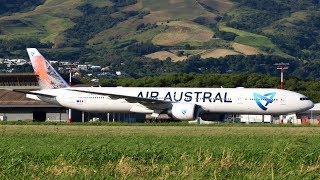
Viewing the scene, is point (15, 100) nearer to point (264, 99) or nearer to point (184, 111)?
point (184, 111)

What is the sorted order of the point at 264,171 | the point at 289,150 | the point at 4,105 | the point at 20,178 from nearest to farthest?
the point at 20,178, the point at 264,171, the point at 289,150, the point at 4,105

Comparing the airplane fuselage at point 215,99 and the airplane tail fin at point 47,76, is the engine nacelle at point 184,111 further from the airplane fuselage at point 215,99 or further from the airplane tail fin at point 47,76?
the airplane tail fin at point 47,76

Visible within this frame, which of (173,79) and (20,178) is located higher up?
(173,79)

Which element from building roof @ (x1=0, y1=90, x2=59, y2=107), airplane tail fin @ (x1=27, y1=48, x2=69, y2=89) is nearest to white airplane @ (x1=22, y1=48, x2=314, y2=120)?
airplane tail fin @ (x1=27, y1=48, x2=69, y2=89)

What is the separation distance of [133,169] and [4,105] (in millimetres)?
82188

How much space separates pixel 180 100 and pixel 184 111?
135 inches

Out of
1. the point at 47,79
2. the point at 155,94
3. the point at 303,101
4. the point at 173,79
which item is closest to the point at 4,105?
the point at 47,79

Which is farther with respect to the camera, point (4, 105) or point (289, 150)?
point (4, 105)

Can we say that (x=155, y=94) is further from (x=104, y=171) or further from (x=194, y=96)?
(x=104, y=171)

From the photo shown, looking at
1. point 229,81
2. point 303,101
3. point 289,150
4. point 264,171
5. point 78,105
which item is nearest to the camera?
point 264,171

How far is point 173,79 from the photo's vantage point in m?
153

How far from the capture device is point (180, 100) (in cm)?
8862

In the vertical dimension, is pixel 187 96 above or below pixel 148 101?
above

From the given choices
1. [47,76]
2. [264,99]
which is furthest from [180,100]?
[47,76]
